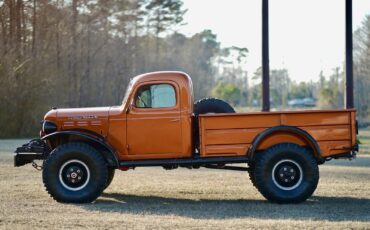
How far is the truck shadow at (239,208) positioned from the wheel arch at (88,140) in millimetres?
764

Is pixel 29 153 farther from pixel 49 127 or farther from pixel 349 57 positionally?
pixel 349 57

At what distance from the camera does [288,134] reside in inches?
470

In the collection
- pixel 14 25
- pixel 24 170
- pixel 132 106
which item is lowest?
pixel 24 170

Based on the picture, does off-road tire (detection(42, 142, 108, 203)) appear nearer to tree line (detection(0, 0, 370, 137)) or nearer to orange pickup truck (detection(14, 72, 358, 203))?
orange pickup truck (detection(14, 72, 358, 203))

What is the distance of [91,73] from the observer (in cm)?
6131

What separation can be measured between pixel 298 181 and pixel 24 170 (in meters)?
9.12

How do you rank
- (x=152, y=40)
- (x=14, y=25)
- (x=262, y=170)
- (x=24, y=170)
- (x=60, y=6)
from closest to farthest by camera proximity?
(x=262, y=170) < (x=24, y=170) < (x=14, y=25) < (x=60, y=6) < (x=152, y=40)

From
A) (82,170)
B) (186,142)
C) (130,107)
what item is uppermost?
(130,107)

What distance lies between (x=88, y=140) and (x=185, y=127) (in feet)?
5.58

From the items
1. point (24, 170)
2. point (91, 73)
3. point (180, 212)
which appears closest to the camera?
point (180, 212)

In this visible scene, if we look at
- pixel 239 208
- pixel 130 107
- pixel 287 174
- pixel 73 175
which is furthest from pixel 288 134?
pixel 73 175

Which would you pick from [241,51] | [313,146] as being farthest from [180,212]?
[241,51]

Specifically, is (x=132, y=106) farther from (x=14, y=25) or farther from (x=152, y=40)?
(x=152, y=40)

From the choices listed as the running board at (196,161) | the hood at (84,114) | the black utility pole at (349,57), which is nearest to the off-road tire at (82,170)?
the hood at (84,114)
